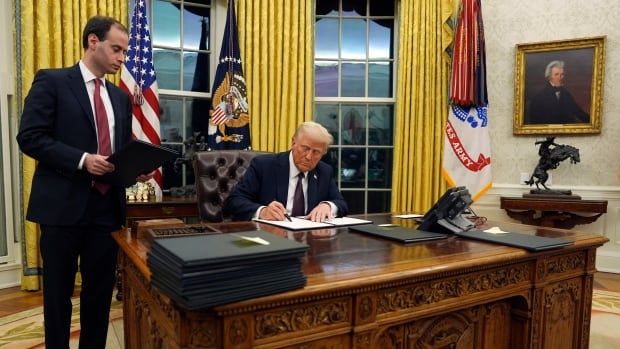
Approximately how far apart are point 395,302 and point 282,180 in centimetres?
139

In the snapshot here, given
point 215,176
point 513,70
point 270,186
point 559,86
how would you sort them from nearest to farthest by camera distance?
point 270,186 < point 215,176 < point 559,86 < point 513,70

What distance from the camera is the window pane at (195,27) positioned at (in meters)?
4.54

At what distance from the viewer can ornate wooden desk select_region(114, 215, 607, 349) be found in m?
1.11

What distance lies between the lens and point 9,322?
9.60ft

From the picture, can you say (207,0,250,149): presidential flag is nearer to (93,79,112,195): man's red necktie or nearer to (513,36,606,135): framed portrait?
(93,79,112,195): man's red necktie

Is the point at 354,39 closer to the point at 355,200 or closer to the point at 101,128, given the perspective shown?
the point at 355,200

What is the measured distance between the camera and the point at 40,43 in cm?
346

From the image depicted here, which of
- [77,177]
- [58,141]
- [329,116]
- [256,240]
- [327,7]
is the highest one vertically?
[327,7]

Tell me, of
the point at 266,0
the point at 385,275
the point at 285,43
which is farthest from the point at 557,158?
the point at 385,275

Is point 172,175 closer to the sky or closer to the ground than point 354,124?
closer to the ground

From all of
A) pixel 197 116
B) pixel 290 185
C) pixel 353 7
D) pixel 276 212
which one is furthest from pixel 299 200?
pixel 353 7

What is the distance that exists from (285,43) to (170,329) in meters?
3.77

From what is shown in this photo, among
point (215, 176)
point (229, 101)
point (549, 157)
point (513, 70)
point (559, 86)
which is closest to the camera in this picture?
point (215, 176)

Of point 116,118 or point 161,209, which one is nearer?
point 116,118
